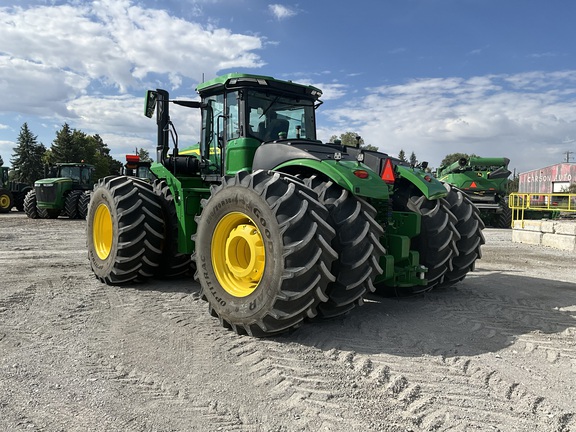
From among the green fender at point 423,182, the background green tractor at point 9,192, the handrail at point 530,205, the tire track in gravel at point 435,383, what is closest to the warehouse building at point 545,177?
the handrail at point 530,205

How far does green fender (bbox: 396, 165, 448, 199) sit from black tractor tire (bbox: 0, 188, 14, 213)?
24435mm

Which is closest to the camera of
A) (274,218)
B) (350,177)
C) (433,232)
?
(274,218)

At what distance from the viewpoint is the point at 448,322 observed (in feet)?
14.6

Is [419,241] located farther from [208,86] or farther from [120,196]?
[120,196]

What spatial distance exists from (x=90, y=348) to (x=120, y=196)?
2.69 metres

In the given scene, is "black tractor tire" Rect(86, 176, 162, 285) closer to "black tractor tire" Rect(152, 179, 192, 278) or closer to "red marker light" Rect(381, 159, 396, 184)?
"black tractor tire" Rect(152, 179, 192, 278)

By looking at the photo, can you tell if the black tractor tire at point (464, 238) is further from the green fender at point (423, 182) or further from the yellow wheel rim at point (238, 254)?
the yellow wheel rim at point (238, 254)

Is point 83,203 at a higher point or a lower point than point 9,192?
lower

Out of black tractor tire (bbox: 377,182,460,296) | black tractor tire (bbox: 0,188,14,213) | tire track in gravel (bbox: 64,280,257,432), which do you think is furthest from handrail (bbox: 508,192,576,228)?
black tractor tire (bbox: 0,188,14,213)

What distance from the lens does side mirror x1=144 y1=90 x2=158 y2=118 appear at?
5.84 meters

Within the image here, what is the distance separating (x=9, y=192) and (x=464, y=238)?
24.9 metres

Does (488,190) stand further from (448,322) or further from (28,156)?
(28,156)

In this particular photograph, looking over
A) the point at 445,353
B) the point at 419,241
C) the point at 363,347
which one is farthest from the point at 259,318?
the point at 419,241

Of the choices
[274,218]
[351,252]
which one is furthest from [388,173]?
[274,218]
